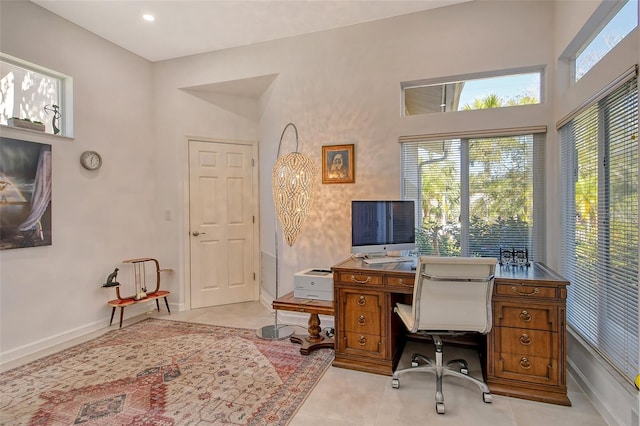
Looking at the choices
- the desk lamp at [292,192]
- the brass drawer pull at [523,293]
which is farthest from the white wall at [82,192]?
the brass drawer pull at [523,293]

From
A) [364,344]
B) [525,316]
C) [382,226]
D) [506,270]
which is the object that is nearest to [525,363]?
[525,316]

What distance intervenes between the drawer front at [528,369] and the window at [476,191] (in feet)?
3.28

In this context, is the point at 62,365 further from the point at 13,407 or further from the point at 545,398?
the point at 545,398

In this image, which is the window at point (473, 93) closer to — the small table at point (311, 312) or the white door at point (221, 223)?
the small table at point (311, 312)

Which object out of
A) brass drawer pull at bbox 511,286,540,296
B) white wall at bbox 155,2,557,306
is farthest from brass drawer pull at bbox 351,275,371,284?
brass drawer pull at bbox 511,286,540,296

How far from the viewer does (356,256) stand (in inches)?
118

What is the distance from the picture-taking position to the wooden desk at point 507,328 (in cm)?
205

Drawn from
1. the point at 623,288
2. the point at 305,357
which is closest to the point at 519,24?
the point at 623,288

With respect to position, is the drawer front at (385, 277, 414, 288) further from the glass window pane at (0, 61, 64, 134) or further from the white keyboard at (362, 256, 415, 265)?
the glass window pane at (0, 61, 64, 134)

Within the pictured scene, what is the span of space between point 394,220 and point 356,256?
47cm

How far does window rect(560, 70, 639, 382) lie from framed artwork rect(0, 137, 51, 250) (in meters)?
4.21

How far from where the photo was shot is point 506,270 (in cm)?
234

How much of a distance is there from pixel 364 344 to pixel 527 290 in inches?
45.7

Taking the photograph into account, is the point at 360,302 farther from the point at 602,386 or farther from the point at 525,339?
the point at 602,386
